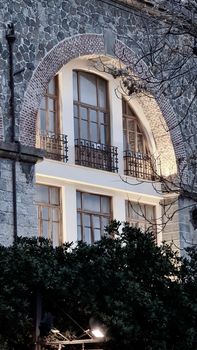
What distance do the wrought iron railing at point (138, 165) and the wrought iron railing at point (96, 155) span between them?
422 millimetres

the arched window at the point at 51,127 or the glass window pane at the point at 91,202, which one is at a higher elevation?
the arched window at the point at 51,127

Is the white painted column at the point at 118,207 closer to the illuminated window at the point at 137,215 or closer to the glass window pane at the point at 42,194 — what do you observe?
the illuminated window at the point at 137,215

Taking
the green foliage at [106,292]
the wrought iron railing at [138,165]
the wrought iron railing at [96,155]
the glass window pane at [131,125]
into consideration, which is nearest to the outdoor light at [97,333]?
the green foliage at [106,292]

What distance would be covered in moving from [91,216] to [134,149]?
263 cm

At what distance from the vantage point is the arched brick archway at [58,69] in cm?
2402

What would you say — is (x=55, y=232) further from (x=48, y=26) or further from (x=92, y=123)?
(x=48, y=26)

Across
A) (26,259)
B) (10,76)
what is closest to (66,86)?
(10,76)

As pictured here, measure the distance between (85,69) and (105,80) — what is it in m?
0.88

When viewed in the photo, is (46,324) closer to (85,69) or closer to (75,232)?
(75,232)

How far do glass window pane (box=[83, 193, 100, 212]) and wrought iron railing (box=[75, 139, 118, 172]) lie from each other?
74cm

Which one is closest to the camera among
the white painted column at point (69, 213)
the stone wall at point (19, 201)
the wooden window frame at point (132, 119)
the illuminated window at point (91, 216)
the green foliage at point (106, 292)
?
the green foliage at point (106, 292)

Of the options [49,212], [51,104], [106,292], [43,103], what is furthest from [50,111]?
[106,292]

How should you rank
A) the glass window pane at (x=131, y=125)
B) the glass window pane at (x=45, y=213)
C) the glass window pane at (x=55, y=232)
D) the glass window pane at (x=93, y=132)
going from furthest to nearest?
the glass window pane at (x=131, y=125)
the glass window pane at (x=93, y=132)
the glass window pane at (x=55, y=232)
the glass window pane at (x=45, y=213)

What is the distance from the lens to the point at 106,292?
18109mm
